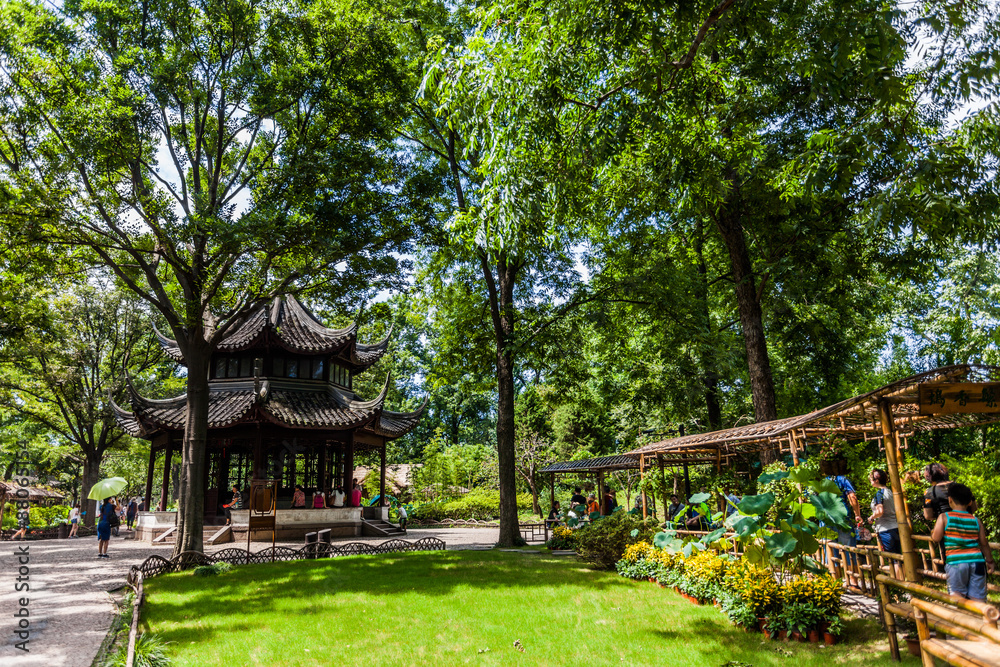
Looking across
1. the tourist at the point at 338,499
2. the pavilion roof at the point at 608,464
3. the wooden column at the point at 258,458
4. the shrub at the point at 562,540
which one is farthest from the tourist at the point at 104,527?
the pavilion roof at the point at 608,464

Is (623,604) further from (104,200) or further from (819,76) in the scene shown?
(104,200)

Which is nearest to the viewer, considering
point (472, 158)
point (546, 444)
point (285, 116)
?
point (285, 116)

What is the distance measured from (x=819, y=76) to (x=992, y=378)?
3.63 m

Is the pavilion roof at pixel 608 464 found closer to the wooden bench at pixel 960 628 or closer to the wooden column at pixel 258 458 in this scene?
the wooden column at pixel 258 458

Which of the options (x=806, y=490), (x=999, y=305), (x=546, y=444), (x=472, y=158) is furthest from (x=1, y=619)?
(x=999, y=305)

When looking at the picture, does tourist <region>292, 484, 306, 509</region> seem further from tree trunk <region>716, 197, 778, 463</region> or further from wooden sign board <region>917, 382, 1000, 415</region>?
wooden sign board <region>917, 382, 1000, 415</region>

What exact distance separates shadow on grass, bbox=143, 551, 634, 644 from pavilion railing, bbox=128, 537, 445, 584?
57 cm

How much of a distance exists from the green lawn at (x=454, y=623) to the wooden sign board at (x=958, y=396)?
2595 millimetres

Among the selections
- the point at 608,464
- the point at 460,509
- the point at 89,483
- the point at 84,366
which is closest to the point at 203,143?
the point at 608,464

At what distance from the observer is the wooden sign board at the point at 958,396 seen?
20.1 ft

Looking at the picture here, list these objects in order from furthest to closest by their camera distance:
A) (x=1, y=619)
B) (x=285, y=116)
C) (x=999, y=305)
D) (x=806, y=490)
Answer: (x=999, y=305)
(x=285, y=116)
(x=1, y=619)
(x=806, y=490)

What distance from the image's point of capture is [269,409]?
70.1 feet

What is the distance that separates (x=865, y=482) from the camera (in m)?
13.8

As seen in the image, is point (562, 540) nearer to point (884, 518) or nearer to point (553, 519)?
point (553, 519)
